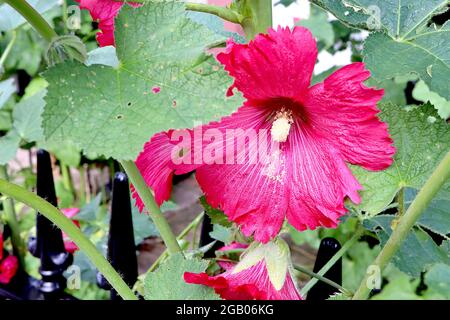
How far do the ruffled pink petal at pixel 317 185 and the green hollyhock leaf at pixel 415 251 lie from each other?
0.16 metres

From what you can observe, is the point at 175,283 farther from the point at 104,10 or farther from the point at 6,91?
the point at 6,91

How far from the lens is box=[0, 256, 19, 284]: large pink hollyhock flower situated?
111cm

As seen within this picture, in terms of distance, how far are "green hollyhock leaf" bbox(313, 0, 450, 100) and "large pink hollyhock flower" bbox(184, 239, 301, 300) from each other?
0.40ft

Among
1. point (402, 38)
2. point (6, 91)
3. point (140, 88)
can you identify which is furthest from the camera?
point (6, 91)

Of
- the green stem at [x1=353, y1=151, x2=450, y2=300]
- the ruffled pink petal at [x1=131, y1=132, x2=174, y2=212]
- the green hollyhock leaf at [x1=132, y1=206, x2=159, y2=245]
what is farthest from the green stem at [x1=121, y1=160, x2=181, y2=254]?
the green hollyhock leaf at [x1=132, y1=206, x2=159, y2=245]

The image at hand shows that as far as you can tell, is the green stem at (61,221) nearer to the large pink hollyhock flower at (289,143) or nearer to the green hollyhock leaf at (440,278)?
the large pink hollyhock flower at (289,143)

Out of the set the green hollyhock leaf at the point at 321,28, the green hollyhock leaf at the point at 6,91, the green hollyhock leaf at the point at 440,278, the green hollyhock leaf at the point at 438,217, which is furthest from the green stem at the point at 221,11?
the green hollyhock leaf at the point at 321,28

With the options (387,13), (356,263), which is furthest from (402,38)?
(356,263)

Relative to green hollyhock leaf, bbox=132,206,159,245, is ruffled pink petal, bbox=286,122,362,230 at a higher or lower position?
higher

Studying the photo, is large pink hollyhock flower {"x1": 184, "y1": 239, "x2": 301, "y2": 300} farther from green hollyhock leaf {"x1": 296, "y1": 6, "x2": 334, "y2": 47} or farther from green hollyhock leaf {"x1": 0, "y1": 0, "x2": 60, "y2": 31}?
green hollyhock leaf {"x1": 296, "y1": 6, "x2": 334, "y2": 47}

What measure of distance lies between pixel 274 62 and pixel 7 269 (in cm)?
92

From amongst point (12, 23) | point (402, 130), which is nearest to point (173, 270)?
point (402, 130)

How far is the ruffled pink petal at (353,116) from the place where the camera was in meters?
0.33

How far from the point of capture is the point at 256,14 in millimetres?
368
